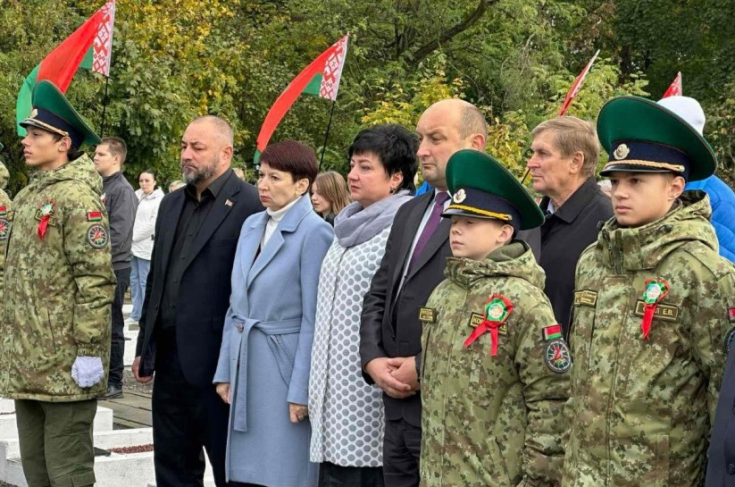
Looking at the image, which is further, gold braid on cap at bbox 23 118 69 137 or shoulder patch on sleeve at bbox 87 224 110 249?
gold braid on cap at bbox 23 118 69 137

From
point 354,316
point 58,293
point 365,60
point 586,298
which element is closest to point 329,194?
point 58,293

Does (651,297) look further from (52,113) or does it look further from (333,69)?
(333,69)

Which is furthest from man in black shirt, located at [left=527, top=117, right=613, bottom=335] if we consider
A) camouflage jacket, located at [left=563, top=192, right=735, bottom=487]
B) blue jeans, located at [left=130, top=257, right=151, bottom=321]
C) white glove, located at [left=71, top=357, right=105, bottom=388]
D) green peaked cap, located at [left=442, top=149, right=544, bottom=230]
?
blue jeans, located at [left=130, top=257, right=151, bottom=321]

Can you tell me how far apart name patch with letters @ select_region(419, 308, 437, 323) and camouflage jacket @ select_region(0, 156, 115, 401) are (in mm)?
2363

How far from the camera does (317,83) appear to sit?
12.9 metres

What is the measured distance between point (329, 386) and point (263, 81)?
23442mm

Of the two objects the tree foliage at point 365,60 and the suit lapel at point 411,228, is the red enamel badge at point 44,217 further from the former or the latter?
the tree foliage at point 365,60

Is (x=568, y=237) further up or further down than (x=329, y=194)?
Answer: further down

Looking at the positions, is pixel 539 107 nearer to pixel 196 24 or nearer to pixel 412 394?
pixel 196 24

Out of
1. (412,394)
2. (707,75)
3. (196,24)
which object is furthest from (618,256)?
(707,75)

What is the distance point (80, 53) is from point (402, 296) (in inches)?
322

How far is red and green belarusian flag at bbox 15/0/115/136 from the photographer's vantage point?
1205 cm

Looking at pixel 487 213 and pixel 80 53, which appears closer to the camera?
pixel 487 213

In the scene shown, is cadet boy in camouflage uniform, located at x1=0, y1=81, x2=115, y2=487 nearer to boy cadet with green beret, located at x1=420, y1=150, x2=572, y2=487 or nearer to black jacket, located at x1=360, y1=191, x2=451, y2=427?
black jacket, located at x1=360, y1=191, x2=451, y2=427
